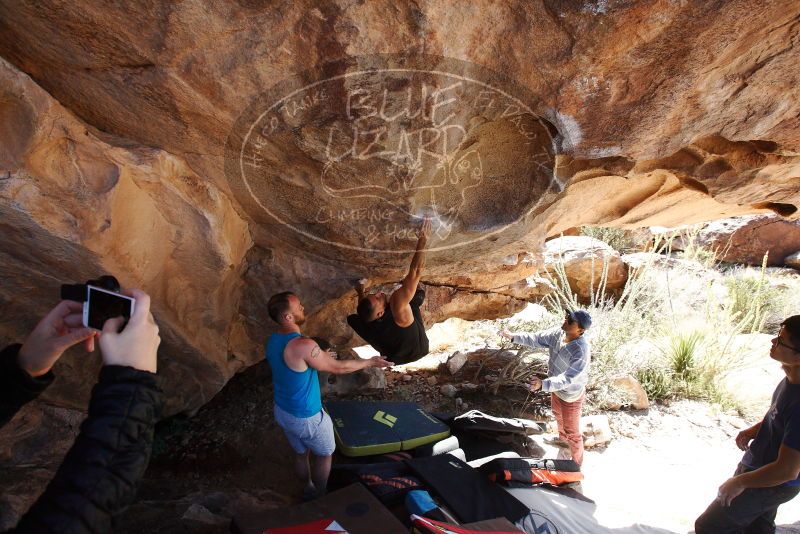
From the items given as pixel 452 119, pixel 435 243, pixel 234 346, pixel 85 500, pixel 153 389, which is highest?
pixel 452 119

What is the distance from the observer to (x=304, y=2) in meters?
1.65

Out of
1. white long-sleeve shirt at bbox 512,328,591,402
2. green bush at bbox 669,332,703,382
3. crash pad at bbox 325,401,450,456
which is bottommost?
crash pad at bbox 325,401,450,456

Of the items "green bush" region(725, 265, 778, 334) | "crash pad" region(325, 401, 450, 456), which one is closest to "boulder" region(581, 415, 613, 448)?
"crash pad" region(325, 401, 450, 456)

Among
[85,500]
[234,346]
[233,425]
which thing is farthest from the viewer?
[233,425]

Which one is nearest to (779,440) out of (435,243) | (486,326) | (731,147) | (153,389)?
(731,147)

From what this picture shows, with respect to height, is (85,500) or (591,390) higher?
(85,500)

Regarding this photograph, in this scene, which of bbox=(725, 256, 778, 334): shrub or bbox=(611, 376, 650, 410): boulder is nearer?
bbox=(611, 376, 650, 410): boulder

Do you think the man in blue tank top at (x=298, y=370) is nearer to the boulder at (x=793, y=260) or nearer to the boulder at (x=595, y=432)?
the boulder at (x=595, y=432)

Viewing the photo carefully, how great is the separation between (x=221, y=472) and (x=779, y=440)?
365cm

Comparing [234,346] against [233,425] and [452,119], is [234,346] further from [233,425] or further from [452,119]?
[452,119]

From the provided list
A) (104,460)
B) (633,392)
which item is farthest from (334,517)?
(633,392)

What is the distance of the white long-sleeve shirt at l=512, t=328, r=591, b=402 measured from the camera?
136 inches

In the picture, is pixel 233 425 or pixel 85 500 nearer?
pixel 85 500

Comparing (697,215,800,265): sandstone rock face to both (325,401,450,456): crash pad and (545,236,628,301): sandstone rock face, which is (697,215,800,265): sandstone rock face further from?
(325,401,450,456): crash pad
